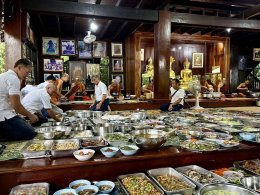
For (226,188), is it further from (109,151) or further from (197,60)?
(197,60)

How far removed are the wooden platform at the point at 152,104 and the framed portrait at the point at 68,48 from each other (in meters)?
3.39

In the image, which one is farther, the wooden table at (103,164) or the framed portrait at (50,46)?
the framed portrait at (50,46)

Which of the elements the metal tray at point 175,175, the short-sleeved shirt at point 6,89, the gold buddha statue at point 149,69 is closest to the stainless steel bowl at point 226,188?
the metal tray at point 175,175

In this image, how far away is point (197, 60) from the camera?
38.5 feet

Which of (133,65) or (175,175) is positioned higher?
(133,65)

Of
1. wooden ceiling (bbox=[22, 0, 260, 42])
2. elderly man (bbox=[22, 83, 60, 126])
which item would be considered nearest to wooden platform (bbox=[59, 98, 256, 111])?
elderly man (bbox=[22, 83, 60, 126])

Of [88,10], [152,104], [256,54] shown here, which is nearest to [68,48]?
[88,10]

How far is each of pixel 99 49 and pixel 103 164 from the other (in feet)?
27.2

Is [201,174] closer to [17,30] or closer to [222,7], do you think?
[17,30]

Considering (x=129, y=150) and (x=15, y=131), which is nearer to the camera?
(x=129, y=150)

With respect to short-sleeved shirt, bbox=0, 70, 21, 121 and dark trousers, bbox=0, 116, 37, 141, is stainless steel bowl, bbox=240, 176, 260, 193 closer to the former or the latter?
dark trousers, bbox=0, 116, 37, 141

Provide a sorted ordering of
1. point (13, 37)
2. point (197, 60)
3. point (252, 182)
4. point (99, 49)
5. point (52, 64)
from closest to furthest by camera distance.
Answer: point (252, 182)
point (13, 37)
point (52, 64)
point (99, 49)
point (197, 60)

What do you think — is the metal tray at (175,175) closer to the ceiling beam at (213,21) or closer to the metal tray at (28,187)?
the metal tray at (28,187)

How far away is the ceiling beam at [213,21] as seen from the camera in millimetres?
6750
